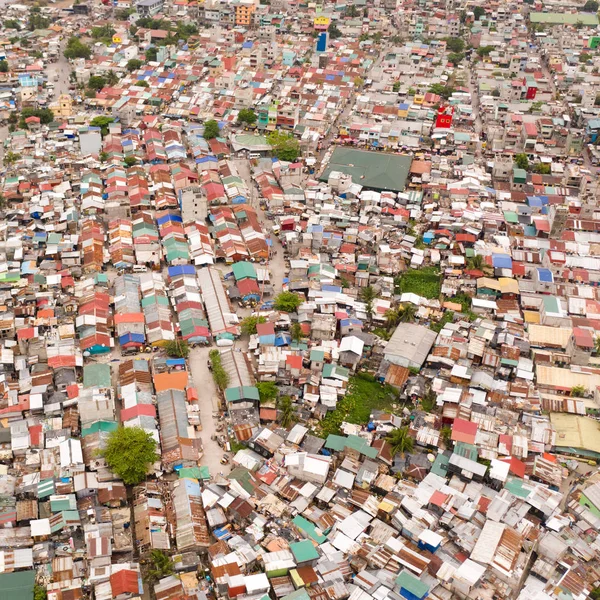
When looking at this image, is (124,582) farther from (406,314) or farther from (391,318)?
(406,314)

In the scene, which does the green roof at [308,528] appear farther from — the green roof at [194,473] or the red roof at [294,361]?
the red roof at [294,361]

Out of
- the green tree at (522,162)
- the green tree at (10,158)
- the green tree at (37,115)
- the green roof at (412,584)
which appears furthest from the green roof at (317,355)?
the green tree at (37,115)

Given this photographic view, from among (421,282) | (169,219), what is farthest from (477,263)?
(169,219)

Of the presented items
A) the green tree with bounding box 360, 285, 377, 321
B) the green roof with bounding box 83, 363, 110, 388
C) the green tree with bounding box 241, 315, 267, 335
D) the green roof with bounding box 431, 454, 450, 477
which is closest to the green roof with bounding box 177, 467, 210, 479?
the green roof with bounding box 83, 363, 110, 388

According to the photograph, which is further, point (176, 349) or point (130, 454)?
point (176, 349)

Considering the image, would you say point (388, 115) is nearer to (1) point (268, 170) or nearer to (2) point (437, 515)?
(1) point (268, 170)

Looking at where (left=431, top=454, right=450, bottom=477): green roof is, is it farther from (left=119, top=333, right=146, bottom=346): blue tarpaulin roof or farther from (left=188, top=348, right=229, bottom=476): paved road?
(left=119, top=333, right=146, bottom=346): blue tarpaulin roof
